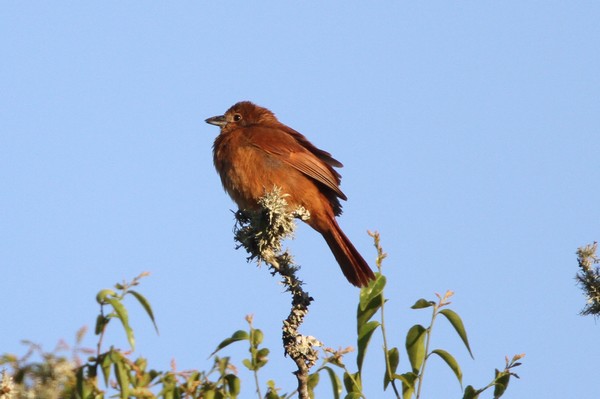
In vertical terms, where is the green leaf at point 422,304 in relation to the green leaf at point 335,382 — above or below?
above

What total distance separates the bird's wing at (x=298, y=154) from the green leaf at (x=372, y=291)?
4212mm

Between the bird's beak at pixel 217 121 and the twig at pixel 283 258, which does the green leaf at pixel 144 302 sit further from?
the bird's beak at pixel 217 121

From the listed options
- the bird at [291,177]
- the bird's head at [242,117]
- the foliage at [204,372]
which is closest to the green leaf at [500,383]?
the foliage at [204,372]

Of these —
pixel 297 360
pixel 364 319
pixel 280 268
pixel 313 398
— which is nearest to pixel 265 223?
pixel 280 268

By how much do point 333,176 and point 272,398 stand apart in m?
4.67

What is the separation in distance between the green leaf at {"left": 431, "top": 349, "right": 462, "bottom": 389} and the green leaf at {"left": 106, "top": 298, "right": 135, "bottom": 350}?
97 cm

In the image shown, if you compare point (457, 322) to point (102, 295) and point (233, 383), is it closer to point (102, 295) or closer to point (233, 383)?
point (233, 383)

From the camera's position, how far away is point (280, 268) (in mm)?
4391

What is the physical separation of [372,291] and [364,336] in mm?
152

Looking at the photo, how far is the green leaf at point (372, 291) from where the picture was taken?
9.18 ft

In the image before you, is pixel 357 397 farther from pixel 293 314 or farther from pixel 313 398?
pixel 293 314

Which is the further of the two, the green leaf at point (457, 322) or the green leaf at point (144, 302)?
the green leaf at point (457, 322)

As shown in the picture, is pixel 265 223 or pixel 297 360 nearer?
pixel 297 360

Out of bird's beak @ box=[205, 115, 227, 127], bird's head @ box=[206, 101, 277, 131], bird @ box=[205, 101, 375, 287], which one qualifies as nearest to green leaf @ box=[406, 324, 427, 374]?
bird @ box=[205, 101, 375, 287]
